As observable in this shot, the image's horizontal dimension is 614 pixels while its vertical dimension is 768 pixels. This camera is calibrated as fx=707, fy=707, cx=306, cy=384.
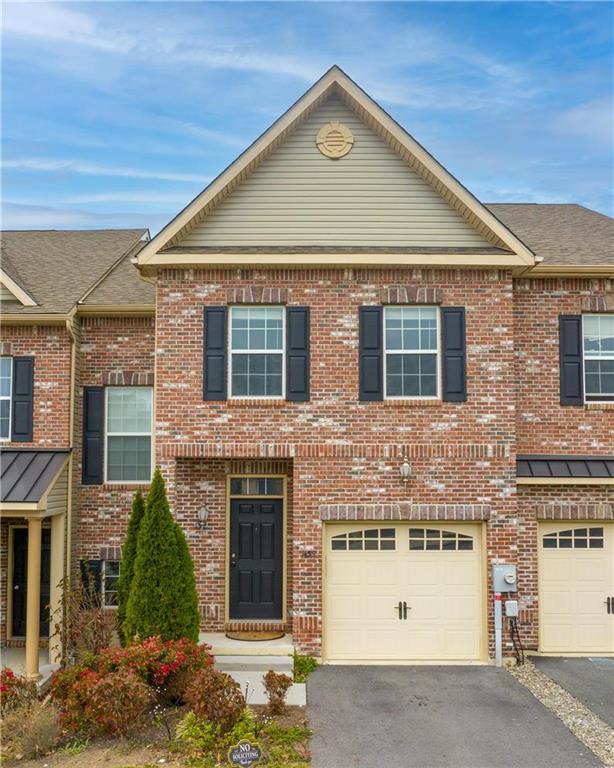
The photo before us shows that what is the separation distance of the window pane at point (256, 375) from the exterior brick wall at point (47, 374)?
3461 millimetres

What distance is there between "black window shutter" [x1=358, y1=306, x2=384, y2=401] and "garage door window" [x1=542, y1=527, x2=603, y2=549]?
403cm

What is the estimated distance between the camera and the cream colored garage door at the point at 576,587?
12.4m

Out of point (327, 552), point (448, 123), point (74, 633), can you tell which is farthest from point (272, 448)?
point (448, 123)

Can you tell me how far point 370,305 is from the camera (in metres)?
12.2

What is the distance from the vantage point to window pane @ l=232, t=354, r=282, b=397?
12.2 m

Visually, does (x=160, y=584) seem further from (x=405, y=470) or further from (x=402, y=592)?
(x=405, y=470)

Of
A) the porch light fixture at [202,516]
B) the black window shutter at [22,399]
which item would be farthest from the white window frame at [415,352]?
the black window shutter at [22,399]

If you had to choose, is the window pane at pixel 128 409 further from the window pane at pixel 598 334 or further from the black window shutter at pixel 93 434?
the window pane at pixel 598 334

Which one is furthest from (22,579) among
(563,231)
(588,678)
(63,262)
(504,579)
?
(563,231)

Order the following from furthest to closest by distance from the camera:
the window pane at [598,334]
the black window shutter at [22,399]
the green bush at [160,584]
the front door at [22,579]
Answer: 1. the front door at [22,579]
2. the black window shutter at [22,399]
3. the window pane at [598,334]
4. the green bush at [160,584]

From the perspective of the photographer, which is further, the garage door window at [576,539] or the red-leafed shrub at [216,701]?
the garage door window at [576,539]

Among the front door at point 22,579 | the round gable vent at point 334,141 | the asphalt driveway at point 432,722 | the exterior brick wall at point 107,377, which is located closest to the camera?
the asphalt driveway at point 432,722

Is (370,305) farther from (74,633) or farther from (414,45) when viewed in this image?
(74,633)

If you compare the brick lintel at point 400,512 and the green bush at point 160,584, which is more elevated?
the brick lintel at point 400,512
